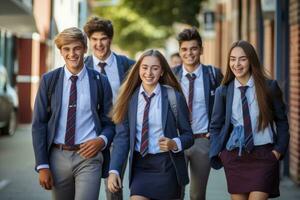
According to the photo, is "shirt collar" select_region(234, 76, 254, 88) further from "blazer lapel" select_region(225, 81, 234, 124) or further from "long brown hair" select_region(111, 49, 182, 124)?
"long brown hair" select_region(111, 49, 182, 124)

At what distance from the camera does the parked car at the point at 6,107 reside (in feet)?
63.7

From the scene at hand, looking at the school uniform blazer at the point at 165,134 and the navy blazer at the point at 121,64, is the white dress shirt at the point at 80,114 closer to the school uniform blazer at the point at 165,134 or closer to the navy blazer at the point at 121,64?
the school uniform blazer at the point at 165,134

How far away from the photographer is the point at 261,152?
242 inches

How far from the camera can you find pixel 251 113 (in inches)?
244

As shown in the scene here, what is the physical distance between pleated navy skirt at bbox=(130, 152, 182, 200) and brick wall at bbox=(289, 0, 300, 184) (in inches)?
226

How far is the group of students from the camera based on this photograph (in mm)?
5910

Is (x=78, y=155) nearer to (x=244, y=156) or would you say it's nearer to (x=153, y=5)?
(x=244, y=156)

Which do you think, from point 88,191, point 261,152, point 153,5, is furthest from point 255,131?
point 153,5

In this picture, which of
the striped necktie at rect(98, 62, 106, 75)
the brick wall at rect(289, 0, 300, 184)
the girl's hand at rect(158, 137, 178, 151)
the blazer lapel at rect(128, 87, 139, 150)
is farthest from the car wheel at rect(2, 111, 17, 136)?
the girl's hand at rect(158, 137, 178, 151)

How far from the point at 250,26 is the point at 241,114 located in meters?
13.8

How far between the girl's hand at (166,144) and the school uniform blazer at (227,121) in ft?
1.96

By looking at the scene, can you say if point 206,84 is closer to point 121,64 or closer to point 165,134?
point 121,64

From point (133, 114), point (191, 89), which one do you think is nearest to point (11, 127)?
point (191, 89)

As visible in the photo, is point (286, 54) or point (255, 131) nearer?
point (255, 131)
